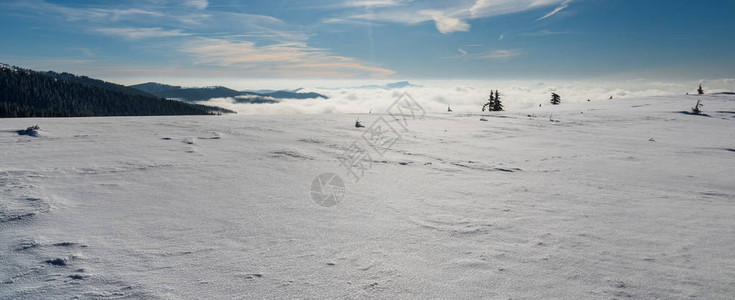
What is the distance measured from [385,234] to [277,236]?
33.5 inches

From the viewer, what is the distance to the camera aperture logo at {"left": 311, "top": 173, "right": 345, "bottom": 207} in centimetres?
360

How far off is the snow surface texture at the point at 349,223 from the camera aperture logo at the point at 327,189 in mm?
111

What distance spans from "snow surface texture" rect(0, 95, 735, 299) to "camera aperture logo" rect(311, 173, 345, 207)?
0.11 metres

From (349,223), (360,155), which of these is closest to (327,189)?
(349,223)

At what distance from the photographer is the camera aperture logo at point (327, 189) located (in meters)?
3.60

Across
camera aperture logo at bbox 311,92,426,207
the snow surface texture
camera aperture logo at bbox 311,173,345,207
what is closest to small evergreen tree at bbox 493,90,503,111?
camera aperture logo at bbox 311,92,426,207

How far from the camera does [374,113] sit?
11.6 metres

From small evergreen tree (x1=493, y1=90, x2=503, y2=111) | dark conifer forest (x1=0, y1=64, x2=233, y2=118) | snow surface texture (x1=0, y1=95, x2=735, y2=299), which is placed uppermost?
dark conifer forest (x1=0, y1=64, x2=233, y2=118)

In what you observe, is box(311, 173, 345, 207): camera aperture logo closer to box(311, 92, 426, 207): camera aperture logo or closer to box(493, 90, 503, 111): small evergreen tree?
box(311, 92, 426, 207): camera aperture logo

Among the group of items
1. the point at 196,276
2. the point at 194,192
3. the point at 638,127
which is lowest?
the point at 196,276

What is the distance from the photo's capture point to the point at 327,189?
399 cm

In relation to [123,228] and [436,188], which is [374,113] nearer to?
[436,188]

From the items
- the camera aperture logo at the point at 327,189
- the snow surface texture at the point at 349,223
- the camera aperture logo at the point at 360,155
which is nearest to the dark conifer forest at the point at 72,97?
the camera aperture logo at the point at 360,155

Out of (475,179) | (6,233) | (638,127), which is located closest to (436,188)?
(475,179)
